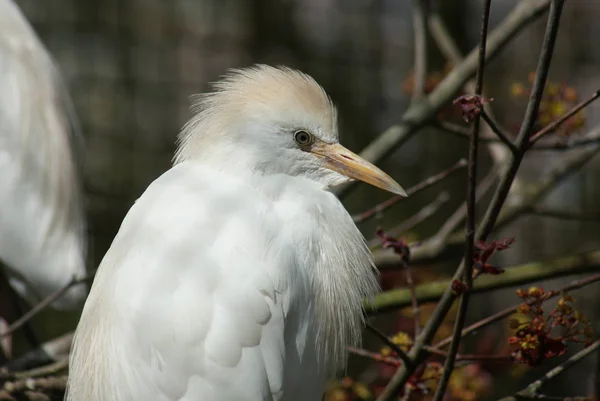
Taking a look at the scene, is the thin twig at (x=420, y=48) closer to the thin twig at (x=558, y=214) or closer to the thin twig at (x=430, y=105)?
the thin twig at (x=430, y=105)

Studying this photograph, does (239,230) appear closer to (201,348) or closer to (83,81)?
(201,348)

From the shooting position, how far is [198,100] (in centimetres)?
143

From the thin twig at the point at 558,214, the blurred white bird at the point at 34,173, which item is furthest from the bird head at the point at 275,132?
the blurred white bird at the point at 34,173

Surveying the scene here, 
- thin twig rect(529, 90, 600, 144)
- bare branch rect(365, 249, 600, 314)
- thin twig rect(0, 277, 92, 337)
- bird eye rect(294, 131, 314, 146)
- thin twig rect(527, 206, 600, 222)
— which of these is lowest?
thin twig rect(0, 277, 92, 337)

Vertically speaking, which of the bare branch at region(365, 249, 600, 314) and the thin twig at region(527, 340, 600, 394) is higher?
the bare branch at region(365, 249, 600, 314)

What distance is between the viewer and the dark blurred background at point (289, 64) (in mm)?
3699

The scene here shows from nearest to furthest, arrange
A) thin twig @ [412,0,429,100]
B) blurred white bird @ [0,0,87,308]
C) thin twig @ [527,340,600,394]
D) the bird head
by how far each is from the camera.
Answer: thin twig @ [527,340,600,394] < the bird head < thin twig @ [412,0,429,100] < blurred white bird @ [0,0,87,308]

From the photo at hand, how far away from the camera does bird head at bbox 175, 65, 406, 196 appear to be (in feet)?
4.35

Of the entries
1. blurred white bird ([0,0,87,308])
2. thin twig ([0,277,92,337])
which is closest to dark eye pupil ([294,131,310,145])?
thin twig ([0,277,92,337])

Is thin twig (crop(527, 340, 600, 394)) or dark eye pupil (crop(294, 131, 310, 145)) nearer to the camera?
thin twig (crop(527, 340, 600, 394))

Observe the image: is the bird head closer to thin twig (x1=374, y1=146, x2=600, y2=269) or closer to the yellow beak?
the yellow beak

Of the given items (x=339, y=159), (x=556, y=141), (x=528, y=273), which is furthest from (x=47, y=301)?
(x=556, y=141)

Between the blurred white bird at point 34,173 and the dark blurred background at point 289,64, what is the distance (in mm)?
1299

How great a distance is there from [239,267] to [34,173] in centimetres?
122
